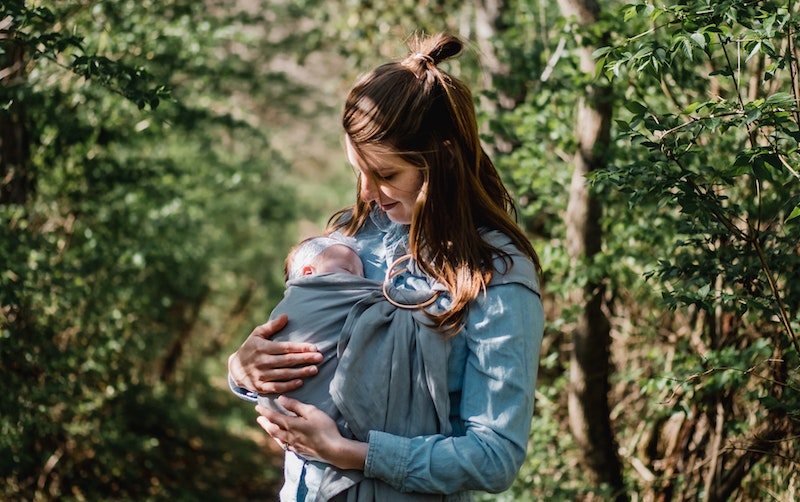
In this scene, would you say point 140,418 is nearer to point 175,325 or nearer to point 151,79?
point 175,325

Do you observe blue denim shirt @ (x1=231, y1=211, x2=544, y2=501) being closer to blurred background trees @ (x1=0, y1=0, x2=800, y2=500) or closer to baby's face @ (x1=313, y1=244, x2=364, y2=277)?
baby's face @ (x1=313, y1=244, x2=364, y2=277)

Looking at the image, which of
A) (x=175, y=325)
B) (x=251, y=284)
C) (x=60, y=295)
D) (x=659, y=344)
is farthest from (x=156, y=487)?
(x=251, y=284)

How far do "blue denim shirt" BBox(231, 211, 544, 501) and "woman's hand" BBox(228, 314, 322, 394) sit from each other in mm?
215

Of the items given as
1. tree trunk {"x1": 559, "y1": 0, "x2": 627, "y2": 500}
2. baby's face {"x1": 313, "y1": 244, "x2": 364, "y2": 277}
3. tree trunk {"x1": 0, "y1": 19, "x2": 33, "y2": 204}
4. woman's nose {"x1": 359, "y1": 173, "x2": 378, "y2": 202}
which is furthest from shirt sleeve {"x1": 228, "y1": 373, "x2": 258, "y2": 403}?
tree trunk {"x1": 0, "y1": 19, "x2": 33, "y2": 204}

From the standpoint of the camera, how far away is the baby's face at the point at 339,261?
6.39 ft

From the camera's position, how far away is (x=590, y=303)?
3.29 meters

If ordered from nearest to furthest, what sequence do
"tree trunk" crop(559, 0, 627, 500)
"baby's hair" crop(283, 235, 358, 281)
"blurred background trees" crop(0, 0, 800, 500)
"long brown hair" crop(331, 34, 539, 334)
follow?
"long brown hair" crop(331, 34, 539, 334) < "baby's hair" crop(283, 235, 358, 281) < "blurred background trees" crop(0, 0, 800, 500) < "tree trunk" crop(559, 0, 627, 500)

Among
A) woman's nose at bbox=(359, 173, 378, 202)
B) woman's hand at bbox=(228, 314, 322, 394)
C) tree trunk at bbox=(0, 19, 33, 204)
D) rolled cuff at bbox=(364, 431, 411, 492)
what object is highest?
tree trunk at bbox=(0, 19, 33, 204)

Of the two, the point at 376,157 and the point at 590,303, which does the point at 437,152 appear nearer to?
the point at 376,157

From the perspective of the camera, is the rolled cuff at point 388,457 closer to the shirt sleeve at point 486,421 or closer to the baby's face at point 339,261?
the shirt sleeve at point 486,421

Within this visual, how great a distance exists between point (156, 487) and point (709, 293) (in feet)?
14.7

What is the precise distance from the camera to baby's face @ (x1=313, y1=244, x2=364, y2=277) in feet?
6.39

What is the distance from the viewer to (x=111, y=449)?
5109 millimetres

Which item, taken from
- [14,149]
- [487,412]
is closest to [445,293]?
[487,412]
